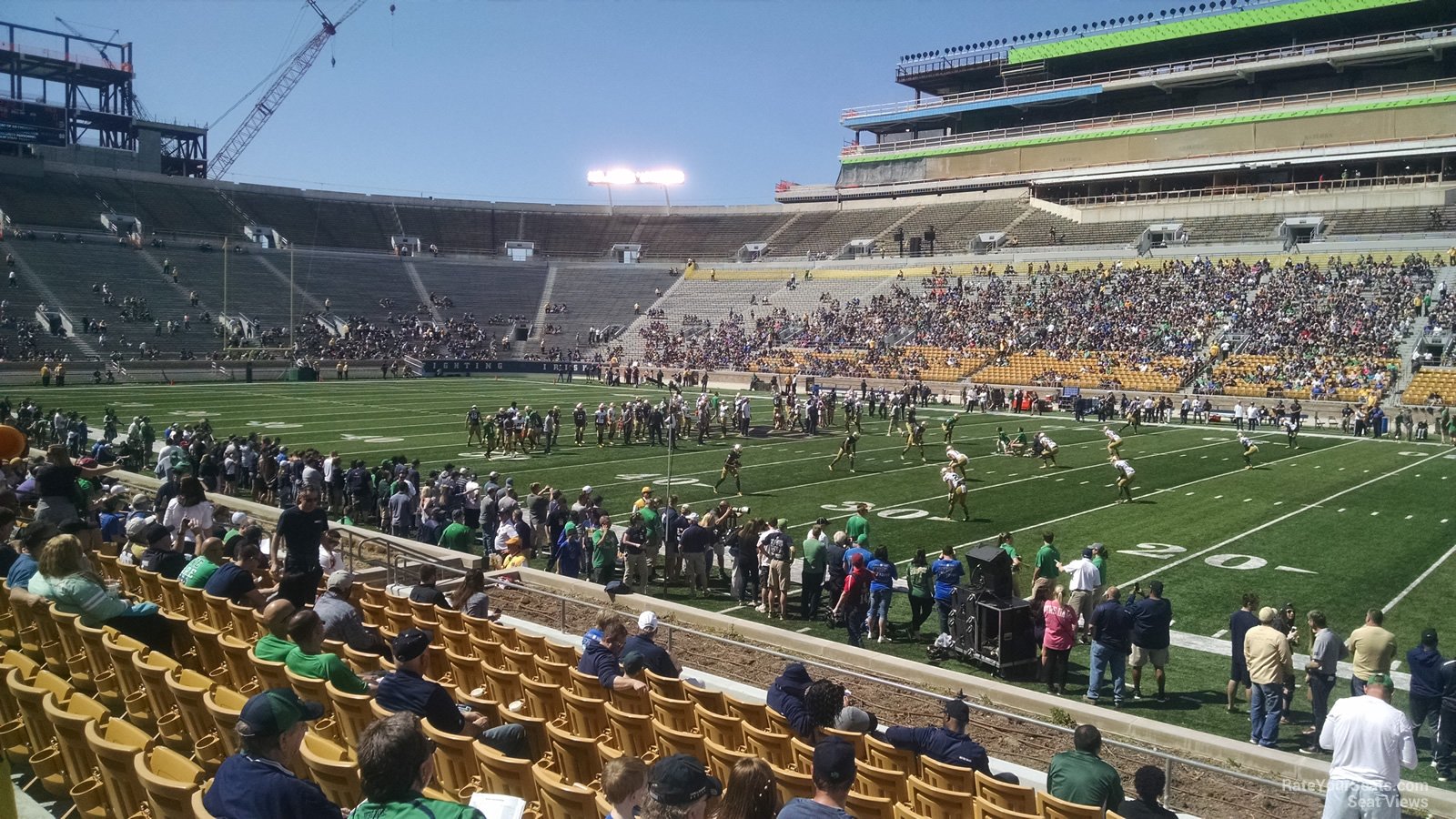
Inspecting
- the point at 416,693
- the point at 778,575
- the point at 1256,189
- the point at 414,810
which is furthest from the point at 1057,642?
the point at 1256,189

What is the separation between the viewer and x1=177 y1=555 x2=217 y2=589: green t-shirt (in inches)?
327

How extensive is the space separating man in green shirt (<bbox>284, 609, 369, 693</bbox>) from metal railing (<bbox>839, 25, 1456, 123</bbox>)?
69.2 m

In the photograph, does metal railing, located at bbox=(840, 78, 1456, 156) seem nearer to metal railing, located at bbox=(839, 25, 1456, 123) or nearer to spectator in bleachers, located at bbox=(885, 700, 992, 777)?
metal railing, located at bbox=(839, 25, 1456, 123)

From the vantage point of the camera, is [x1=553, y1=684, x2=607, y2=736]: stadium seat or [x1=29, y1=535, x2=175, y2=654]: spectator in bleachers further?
[x1=29, y1=535, x2=175, y2=654]: spectator in bleachers

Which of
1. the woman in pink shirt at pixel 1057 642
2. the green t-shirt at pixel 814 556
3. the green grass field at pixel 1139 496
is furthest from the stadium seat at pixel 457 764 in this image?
the green t-shirt at pixel 814 556

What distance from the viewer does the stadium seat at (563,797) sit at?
448 centimetres

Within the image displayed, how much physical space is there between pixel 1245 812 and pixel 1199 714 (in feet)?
10.1

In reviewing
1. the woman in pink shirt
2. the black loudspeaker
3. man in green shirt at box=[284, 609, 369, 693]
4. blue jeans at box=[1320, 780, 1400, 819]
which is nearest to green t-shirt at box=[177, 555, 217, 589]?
man in green shirt at box=[284, 609, 369, 693]

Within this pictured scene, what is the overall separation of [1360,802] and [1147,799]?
5.01 feet

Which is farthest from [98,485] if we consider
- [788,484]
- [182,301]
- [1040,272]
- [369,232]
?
[369,232]

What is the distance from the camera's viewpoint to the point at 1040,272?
194ft

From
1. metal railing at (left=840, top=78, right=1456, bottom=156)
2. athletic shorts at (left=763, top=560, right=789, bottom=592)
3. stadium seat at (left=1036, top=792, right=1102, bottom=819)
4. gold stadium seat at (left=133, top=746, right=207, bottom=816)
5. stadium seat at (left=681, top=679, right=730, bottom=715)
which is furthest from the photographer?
metal railing at (left=840, top=78, right=1456, bottom=156)

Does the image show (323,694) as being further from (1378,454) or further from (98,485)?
(1378,454)

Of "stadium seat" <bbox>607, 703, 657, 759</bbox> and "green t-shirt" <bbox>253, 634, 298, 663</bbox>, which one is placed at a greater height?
"green t-shirt" <bbox>253, 634, 298, 663</bbox>
